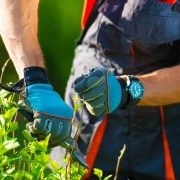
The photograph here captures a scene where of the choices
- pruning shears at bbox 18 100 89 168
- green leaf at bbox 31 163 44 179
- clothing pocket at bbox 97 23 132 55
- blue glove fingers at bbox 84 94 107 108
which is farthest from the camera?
clothing pocket at bbox 97 23 132 55

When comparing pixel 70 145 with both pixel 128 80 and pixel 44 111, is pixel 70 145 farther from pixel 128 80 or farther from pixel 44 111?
pixel 128 80

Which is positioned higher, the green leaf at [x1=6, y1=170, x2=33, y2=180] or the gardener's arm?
the green leaf at [x1=6, y1=170, x2=33, y2=180]

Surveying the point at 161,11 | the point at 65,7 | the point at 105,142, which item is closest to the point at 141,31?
the point at 161,11

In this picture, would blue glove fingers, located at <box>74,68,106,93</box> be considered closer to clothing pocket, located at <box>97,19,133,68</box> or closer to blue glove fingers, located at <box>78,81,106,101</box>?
blue glove fingers, located at <box>78,81,106,101</box>

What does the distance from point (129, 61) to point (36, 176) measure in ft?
3.57

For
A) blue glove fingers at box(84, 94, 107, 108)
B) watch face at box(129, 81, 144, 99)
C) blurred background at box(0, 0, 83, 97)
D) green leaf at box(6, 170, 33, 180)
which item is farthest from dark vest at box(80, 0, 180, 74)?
blurred background at box(0, 0, 83, 97)

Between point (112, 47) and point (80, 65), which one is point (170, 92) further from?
point (80, 65)

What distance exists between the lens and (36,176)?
174 centimetres

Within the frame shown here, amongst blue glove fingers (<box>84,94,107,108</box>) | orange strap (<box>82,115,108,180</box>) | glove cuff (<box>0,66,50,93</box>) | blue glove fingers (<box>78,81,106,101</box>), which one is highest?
glove cuff (<box>0,66,50,93</box>)

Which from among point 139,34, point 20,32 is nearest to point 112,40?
point 139,34

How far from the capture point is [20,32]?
2.22m

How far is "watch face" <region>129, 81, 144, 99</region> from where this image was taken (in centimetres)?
246

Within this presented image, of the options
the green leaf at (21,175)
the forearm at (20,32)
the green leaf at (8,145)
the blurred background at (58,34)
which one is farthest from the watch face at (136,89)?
the blurred background at (58,34)

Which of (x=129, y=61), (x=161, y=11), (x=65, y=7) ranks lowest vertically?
(x=65, y=7)
